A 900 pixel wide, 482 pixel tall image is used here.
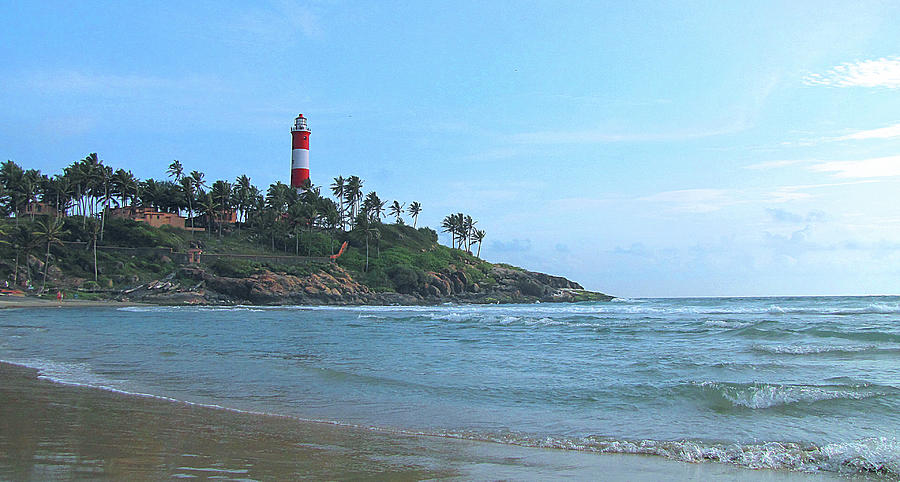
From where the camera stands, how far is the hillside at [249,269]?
186 ft

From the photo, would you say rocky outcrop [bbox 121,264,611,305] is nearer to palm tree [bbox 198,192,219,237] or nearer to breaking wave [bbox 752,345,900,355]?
palm tree [bbox 198,192,219,237]

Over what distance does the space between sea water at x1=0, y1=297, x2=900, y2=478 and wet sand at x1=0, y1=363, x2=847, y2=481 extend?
24.1 inches

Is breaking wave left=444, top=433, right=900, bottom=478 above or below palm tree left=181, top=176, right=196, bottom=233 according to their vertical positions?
below

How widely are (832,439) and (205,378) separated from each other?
11340 millimetres

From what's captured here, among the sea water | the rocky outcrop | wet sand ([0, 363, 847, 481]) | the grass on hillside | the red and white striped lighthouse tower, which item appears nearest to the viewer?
wet sand ([0, 363, 847, 481])

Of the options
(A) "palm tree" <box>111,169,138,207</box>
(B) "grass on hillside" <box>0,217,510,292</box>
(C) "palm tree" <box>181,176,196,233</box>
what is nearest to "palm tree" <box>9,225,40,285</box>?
(B) "grass on hillside" <box>0,217,510,292</box>

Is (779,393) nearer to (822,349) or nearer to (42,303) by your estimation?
(822,349)

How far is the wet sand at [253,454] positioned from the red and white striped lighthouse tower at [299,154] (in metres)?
72.9

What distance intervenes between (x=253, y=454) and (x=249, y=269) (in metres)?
61.5

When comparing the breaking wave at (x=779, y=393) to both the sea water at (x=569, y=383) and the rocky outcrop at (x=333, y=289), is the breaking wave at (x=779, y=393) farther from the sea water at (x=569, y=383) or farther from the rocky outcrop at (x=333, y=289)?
the rocky outcrop at (x=333, y=289)

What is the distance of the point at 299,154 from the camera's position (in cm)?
8062

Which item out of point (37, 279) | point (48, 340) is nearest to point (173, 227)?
point (37, 279)

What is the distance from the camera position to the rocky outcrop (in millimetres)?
58188

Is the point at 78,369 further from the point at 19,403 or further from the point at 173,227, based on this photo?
the point at 173,227
